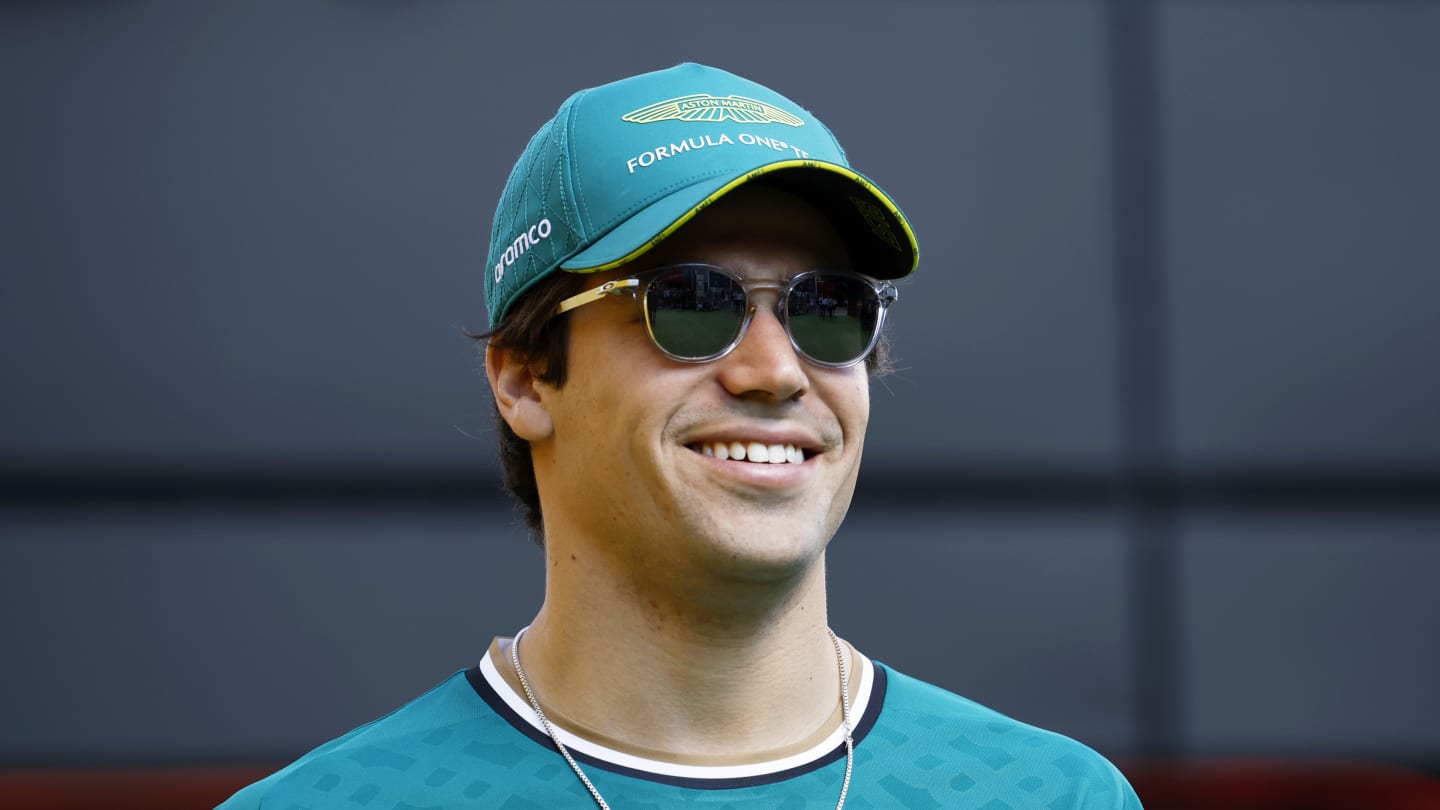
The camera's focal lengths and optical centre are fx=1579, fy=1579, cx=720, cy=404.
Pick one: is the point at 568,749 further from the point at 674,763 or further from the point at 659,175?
the point at 659,175

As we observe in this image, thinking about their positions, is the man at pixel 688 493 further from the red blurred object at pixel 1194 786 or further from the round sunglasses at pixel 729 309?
the red blurred object at pixel 1194 786

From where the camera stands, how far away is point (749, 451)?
1946 millimetres

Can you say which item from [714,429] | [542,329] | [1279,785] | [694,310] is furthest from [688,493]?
[1279,785]

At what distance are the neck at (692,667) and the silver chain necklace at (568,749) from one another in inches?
1.0

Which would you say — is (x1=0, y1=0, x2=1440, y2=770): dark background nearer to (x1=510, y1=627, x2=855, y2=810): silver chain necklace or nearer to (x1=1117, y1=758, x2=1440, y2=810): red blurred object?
(x1=1117, y1=758, x2=1440, y2=810): red blurred object

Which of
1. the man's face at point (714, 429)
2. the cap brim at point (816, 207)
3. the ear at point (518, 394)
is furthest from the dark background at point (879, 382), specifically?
the man's face at point (714, 429)

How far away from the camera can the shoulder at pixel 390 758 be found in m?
2.04

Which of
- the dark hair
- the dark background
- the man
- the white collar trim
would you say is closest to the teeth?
the man

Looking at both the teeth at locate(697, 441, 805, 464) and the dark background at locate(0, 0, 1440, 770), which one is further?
the dark background at locate(0, 0, 1440, 770)

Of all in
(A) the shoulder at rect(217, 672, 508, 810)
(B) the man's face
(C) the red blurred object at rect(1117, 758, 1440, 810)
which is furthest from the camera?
(C) the red blurred object at rect(1117, 758, 1440, 810)

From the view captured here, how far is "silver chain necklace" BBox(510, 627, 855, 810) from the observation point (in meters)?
1.99

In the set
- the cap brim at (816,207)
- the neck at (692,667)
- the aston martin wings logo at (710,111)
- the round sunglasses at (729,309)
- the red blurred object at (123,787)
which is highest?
the aston martin wings logo at (710,111)

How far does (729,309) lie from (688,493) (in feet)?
0.78

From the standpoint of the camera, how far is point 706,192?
1.93 m
